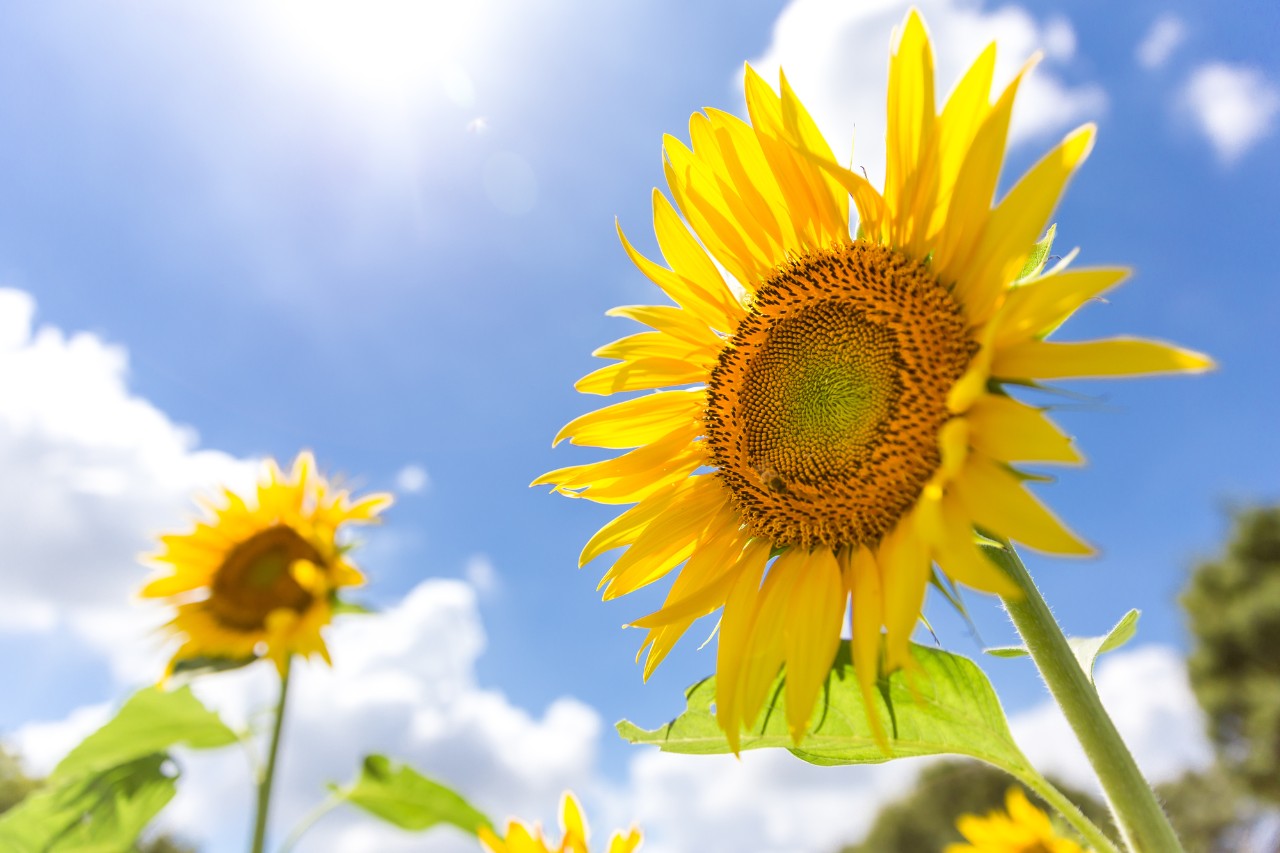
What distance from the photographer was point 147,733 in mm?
3365

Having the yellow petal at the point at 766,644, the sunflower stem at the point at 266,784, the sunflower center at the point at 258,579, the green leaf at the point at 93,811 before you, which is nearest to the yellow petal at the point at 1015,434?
the yellow petal at the point at 766,644

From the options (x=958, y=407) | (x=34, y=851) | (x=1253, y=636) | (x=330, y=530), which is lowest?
(x=958, y=407)

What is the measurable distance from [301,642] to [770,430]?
3.14 m

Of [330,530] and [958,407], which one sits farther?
[330,530]

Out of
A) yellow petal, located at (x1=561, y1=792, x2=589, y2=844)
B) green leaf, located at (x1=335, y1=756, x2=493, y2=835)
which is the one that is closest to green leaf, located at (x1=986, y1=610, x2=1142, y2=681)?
yellow petal, located at (x1=561, y1=792, x2=589, y2=844)

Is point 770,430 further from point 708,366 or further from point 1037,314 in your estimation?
point 1037,314

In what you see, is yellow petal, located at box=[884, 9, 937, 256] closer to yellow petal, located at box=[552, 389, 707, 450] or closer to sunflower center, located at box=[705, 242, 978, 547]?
sunflower center, located at box=[705, 242, 978, 547]

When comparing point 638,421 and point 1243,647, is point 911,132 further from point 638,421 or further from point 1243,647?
point 1243,647

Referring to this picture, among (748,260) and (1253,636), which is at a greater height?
(1253,636)

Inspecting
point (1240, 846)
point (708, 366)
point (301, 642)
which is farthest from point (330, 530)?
point (1240, 846)

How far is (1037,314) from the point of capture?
3.64 ft

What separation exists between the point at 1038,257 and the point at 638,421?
0.76 metres

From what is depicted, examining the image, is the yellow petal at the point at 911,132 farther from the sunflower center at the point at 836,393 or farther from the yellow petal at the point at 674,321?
the yellow petal at the point at 674,321

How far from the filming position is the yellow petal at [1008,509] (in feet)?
3.27
